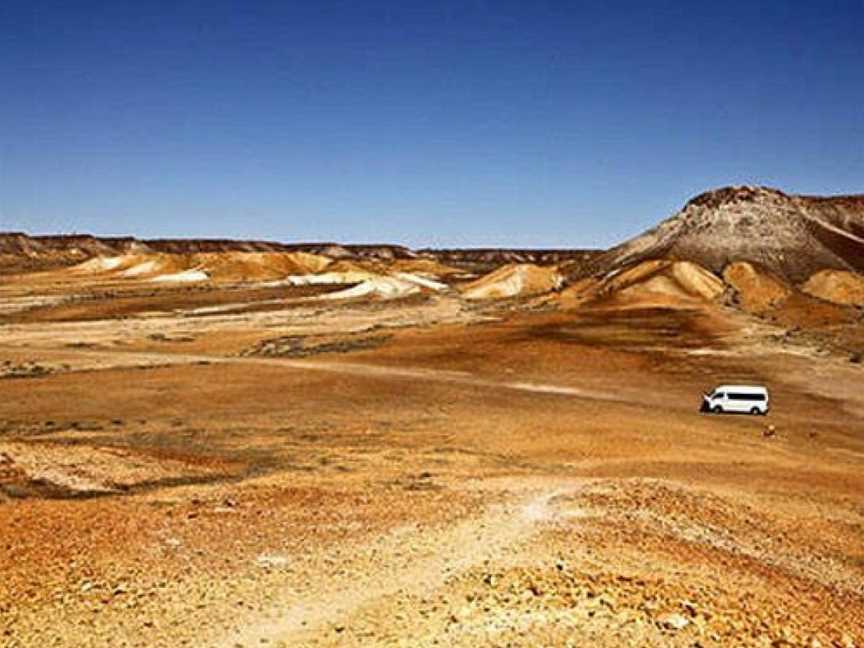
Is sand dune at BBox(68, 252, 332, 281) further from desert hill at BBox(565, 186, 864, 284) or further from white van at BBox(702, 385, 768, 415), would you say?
white van at BBox(702, 385, 768, 415)

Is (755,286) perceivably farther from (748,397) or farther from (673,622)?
(673,622)

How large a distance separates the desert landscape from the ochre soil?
3.2 inches

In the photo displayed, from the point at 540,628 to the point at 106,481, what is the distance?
1376cm

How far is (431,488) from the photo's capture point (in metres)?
22.4

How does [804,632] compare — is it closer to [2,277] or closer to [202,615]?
[202,615]

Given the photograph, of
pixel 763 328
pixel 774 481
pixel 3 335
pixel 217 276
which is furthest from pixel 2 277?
pixel 774 481

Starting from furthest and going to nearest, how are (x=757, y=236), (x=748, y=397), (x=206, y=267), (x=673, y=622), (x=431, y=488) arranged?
1. (x=206, y=267)
2. (x=757, y=236)
3. (x=748, y=397)
4. (x=431, y=488)
5. (x=673, y=622)

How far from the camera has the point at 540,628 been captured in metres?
12.3

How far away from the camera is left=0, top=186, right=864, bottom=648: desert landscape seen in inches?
516

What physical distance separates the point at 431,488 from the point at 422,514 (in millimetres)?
3349

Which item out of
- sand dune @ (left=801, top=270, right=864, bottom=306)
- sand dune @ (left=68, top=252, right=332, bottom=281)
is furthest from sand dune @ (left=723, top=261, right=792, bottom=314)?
sand dune @ (left=68, top=252, right=332, bottom=281)

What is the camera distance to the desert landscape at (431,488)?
516 inches

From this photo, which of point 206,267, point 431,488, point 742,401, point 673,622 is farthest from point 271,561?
point 206,267

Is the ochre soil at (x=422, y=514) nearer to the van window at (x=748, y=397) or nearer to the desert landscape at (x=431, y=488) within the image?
the desert landscape at (x=431, y=488)
